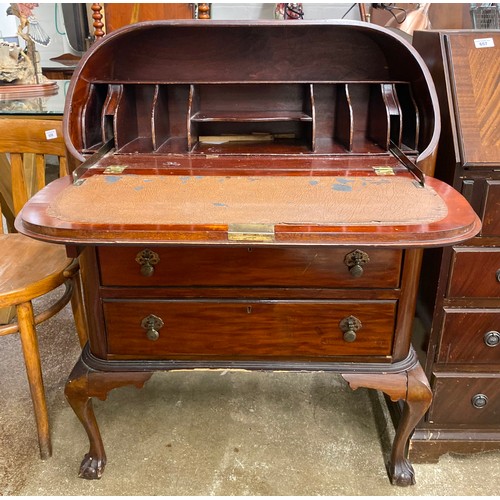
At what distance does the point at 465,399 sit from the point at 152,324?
107 centimetres

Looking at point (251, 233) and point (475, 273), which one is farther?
point (475, 273)

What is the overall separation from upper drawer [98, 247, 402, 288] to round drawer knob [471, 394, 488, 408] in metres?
0.62

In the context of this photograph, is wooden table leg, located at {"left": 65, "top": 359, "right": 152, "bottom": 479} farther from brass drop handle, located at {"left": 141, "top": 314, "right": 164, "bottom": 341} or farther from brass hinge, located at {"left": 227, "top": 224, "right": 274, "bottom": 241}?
brass hinge, located at {"left": 227, "top": 224, "right": 274, "bottom": 241}

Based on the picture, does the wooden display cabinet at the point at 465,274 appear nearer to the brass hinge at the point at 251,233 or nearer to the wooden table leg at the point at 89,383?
the brass hinge at the point at 251,233

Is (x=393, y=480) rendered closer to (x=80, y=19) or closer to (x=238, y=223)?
(x=238, y=223)

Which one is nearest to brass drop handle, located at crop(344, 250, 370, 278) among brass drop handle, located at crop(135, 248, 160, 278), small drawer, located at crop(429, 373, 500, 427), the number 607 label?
brass drop handle, located at crop(135, 248, 160, 278)

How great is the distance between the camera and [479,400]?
1629mm

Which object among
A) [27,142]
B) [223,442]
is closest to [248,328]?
[223,442]

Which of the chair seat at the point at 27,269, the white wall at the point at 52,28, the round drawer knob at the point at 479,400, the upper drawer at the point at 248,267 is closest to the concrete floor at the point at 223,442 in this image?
the round drawer knob at the point at 479,400

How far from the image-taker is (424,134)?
4.69ft

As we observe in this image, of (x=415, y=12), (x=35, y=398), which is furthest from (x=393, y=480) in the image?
(x=415, y=12)

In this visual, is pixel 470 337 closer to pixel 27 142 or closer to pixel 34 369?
pixel 34 369

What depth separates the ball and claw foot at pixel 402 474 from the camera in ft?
5.35

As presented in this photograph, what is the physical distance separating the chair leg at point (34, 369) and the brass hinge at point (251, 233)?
95 cm
